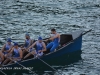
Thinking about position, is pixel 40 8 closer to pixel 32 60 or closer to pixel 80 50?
pixel 80 50

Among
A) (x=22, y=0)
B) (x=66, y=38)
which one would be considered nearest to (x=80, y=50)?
(x=66, y=38)

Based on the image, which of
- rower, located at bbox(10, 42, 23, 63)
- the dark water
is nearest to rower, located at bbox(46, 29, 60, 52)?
the dark water

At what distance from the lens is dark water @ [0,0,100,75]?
3534cm

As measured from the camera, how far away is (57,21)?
150ft

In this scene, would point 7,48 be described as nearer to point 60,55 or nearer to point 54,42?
point 54,42

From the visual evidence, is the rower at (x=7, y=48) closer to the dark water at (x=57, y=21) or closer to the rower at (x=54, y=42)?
the rower at (x=54, y=42)

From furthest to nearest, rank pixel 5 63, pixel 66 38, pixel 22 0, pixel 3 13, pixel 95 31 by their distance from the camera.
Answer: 1. pixel 22 0
2. pixel 3 13
3. pixel 95 31
4. pixel 66 38
5. pixel 5 63

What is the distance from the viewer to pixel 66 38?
36.1 meters

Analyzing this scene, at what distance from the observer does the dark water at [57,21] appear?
1391 inches

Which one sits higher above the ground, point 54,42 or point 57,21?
point 57,21

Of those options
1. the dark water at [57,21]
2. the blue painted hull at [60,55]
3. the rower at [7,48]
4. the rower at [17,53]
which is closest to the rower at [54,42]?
the blue painted hull at [60,55]

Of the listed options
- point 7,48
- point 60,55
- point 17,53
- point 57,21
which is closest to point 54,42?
point 60,55

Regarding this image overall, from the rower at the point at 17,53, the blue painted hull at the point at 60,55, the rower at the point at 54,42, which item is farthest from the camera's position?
the rower at the point at 54,42

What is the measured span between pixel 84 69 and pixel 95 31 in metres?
10.1
